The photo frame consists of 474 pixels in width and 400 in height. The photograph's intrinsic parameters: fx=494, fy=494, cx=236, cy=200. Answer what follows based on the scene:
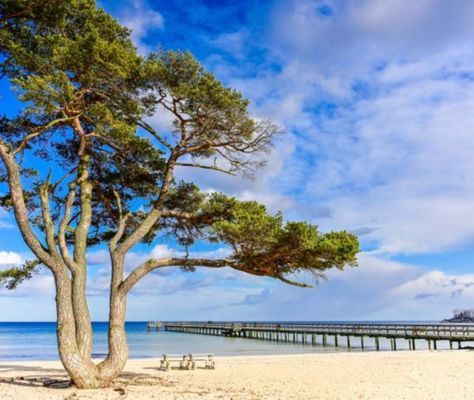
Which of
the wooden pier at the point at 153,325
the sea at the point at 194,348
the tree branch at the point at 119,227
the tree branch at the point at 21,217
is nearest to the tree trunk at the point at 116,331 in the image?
the tree branch at the point at 119,227

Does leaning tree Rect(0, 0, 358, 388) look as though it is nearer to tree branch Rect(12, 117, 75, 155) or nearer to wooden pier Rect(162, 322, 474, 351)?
tree branch Rect(12, 117, 75, 155)

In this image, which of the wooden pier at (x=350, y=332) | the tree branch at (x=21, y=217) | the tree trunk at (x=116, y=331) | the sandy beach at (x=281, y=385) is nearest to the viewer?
the sandy beach at (x=281, y=385)

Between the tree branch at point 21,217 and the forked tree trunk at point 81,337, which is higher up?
the tree branch at point 21,217

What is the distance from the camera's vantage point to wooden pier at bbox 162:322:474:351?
30.1 metres

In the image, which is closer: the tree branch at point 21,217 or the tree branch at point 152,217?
the tree branch at point 21,217

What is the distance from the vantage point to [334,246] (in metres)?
10.2

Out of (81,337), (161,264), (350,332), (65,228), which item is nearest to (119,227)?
(65,228)

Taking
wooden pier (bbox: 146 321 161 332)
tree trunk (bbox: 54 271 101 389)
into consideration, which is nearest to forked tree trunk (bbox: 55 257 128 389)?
tree trunk (bbox: 54 271 101 389)

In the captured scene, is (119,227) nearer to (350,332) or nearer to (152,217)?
(152,217)

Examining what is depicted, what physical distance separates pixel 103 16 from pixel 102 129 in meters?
2.84

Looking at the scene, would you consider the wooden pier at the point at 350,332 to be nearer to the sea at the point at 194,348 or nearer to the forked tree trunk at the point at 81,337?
the sea at the point at 194,348

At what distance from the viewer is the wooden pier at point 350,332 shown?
30.1m

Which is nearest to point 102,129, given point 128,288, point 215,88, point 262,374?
point 215,88

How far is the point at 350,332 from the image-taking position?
35781mm
